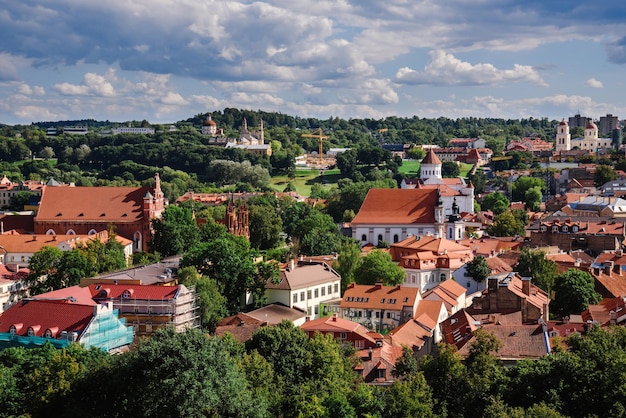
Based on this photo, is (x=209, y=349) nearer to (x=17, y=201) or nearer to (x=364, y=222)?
(x=364, y=222)

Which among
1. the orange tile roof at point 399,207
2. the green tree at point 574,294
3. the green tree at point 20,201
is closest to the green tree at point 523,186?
the orange tile roof at point 399,207

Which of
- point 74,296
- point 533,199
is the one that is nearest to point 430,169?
point 533,199

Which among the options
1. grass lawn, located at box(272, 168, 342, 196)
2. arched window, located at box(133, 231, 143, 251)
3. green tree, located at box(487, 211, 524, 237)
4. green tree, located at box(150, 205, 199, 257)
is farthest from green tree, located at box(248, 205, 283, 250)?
grass lawn, located at box(272, 168, 342, 196)

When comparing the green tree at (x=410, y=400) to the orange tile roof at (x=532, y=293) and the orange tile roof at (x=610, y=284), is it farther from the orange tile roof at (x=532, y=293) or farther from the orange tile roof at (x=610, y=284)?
the orange tile roof at (x=610, y=284)

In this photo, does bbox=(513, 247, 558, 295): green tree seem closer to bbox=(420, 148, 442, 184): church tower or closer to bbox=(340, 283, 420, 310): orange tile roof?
bbox=(340, 283, 420, 310): orange tile roof

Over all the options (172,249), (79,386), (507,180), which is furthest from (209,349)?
(507,180)

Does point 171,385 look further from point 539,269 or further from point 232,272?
point 539,269
